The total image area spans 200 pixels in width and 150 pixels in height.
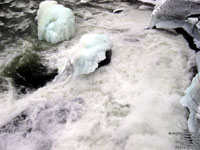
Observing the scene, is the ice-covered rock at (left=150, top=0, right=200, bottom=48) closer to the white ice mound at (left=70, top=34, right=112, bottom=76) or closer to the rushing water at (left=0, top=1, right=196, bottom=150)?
the rushing water at (left=0, top=1, right=196, bottom=150)

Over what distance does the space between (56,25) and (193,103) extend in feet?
12.3

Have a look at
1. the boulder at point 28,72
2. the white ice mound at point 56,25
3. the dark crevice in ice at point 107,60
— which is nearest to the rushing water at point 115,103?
the dark crevice in ice at point 107,60

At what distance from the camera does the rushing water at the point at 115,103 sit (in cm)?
374

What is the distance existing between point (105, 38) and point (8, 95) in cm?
238

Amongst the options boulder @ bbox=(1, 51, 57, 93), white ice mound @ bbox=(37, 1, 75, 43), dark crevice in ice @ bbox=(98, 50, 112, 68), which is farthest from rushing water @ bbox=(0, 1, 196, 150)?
white ice mound @ bbox=(37, 1, 75, 43)

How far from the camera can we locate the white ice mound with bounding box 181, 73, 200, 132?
12.0ft

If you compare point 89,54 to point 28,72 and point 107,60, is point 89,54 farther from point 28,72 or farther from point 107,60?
point 28,72

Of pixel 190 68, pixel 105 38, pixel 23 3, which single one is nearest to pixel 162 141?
pixel 190 68

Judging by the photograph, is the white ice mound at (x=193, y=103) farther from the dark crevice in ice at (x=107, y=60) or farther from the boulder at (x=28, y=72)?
the boulder at (x=28, y=72)

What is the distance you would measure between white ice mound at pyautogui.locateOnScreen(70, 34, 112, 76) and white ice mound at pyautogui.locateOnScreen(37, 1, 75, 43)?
105 centimetres

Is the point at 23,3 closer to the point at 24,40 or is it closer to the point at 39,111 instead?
the point at 24,40

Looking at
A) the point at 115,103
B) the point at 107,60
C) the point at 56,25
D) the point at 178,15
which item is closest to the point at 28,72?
the point at 56,25

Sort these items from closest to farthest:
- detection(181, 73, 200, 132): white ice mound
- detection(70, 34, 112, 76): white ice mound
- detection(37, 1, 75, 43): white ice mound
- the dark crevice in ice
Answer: detection(181, 73, 200, 132): white ice mound → detection(70, 34, 112, 76): white ice mound → the dark crevice in ice → detection(37, 1, 75, 43): white ice mound

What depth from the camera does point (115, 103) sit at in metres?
4.33
